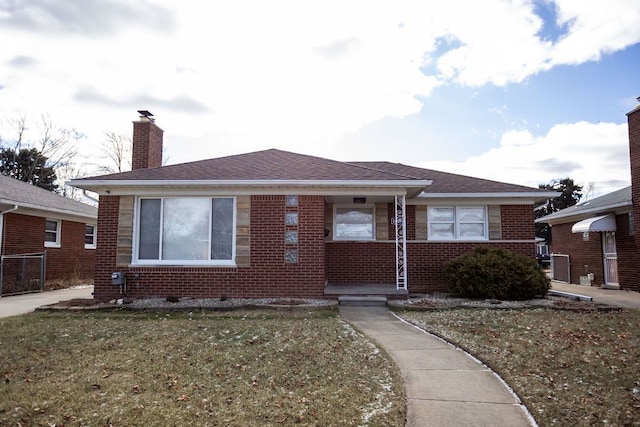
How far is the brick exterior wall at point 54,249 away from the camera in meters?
15.2

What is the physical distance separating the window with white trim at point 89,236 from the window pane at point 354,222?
519 inches

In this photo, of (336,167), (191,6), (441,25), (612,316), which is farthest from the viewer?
(336,167)

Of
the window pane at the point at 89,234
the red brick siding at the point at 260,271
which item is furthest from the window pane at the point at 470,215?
the window pane at the point at 89,234

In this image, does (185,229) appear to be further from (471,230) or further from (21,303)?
(471,230)

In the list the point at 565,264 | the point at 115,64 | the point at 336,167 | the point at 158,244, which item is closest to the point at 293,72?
the point at 336,167

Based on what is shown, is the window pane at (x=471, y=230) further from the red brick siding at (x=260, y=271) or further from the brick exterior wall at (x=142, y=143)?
the brick exterior wall at (x=142, y=143)

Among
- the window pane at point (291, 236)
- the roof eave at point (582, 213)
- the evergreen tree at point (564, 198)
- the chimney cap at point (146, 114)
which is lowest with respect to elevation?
the window pane at point (291, 236)

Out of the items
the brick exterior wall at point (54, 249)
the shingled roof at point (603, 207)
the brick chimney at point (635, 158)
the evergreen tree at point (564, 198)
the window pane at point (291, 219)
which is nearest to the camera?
the window pane at point (291, 219)

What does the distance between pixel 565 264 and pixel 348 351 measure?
17.6 metres

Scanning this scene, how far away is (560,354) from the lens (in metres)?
6.12

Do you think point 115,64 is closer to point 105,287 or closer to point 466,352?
point 105,287

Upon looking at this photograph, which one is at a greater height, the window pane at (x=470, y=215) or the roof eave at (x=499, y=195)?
the roof eave at (x=499, y=195)

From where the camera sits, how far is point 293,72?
1270 cm

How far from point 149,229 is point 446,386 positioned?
29.2ft
